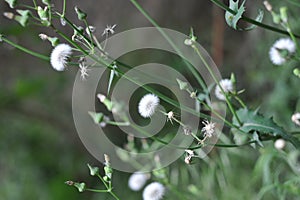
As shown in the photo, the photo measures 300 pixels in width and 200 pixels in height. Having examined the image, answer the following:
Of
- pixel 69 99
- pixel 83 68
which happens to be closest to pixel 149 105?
pixel 83 68

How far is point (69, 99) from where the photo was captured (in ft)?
3.91

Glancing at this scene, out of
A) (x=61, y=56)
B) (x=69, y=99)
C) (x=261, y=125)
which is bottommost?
(x=261, y=125)

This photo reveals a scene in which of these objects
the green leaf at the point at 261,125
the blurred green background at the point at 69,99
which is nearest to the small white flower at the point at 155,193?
the green leaf at the point at 261,125

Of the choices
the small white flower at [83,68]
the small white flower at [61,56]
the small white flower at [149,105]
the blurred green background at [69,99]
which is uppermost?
the blurred green background at [69,99]

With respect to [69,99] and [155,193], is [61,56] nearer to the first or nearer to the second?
[155,193]

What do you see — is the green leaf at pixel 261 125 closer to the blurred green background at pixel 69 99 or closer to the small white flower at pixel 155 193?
the small white flower at pixel 155 193

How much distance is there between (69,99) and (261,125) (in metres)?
0.86

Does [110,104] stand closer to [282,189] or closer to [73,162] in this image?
[282,189]

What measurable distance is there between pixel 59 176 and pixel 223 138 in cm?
55

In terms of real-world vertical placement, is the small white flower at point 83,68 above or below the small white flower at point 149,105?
above

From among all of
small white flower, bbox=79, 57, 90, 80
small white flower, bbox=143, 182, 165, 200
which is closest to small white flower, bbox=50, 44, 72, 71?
small white flower, bbox=79, 57, 90, 80

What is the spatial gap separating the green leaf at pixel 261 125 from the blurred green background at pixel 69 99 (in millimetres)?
362

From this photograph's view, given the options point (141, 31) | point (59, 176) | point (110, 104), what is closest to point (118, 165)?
point (59, 176)

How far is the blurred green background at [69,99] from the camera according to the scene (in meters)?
0.84
